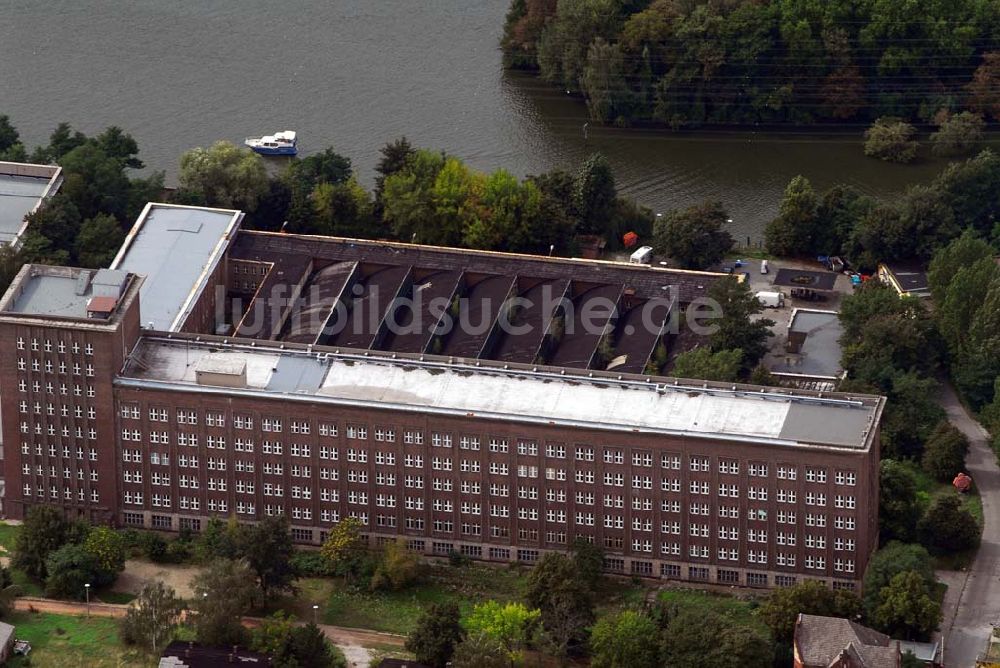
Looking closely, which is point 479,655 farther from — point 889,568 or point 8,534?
point 8,534

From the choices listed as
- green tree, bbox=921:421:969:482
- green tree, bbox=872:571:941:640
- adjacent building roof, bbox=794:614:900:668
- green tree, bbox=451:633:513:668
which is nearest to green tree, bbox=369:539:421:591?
green tree, bbox=451:633:513:668

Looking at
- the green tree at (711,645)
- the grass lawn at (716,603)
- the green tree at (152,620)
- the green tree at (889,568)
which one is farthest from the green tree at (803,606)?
the green tree at (152,620)

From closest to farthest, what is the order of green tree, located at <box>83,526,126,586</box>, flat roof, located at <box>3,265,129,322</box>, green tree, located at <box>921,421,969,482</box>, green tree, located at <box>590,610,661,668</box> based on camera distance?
green tree, located at <box>590,610,661,668</box> < green tree, located at <box>83,526,126,586</box> < flat roof, located at <box>3,265,129,322</box> < green tree, located at <box>921,421,969,482</box>

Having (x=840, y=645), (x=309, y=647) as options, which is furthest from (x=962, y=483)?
(x=309, y=647)

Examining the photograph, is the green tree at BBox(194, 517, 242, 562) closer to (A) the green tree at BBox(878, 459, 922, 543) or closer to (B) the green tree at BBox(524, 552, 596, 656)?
(B) the green tree at BBox(524, 552, 596, 656)

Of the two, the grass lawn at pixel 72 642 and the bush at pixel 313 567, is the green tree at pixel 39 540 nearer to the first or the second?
the grass lawn at pixel 72 642

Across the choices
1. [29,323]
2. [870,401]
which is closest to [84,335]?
[29,323]
